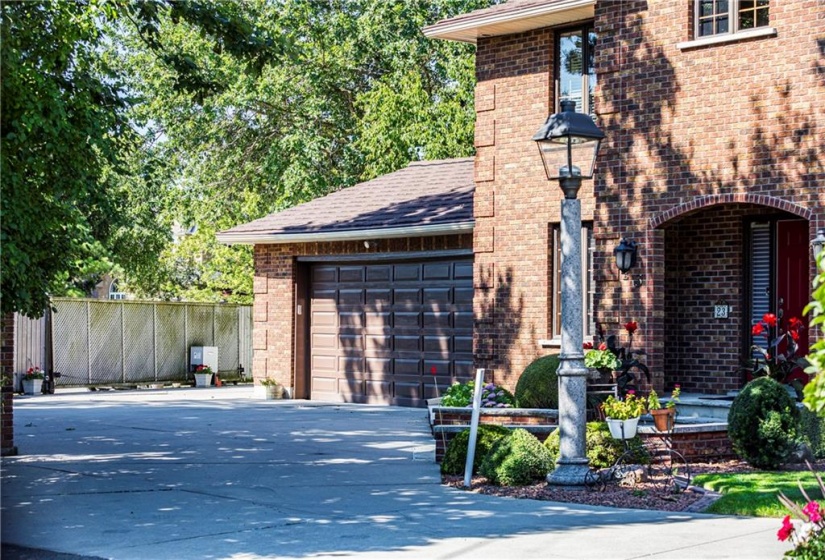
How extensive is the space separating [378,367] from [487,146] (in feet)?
19.9

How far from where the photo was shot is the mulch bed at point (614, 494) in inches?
426

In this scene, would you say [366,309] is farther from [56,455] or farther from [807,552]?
[807,552]

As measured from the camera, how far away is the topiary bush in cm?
1272

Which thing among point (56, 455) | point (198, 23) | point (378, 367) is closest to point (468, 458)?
point (56, 455)

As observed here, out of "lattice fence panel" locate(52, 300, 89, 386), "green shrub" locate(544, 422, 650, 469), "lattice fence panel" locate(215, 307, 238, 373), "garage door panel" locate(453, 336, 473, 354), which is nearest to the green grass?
"green shrub" locate(544, 422, 650, 469)

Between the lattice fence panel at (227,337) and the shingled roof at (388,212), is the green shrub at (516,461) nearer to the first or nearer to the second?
the shingled roof at (388,212)

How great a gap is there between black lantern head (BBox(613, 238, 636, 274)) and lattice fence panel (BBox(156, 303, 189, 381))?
689 inches

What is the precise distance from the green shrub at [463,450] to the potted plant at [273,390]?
12.4 meters

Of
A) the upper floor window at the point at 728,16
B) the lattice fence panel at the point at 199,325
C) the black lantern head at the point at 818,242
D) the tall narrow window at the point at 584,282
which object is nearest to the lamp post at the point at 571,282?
the black lantern head at the point at 818,242

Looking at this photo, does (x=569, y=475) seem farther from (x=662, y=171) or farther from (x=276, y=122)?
(x=276, y=122)

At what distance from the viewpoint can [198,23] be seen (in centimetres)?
1605

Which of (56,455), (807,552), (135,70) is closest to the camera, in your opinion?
(807,552)

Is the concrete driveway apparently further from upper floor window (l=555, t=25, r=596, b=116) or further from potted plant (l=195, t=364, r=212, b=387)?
potted plant (l=195, t=364, r=212, b=387)

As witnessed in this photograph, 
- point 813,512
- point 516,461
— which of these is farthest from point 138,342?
point 813,512
